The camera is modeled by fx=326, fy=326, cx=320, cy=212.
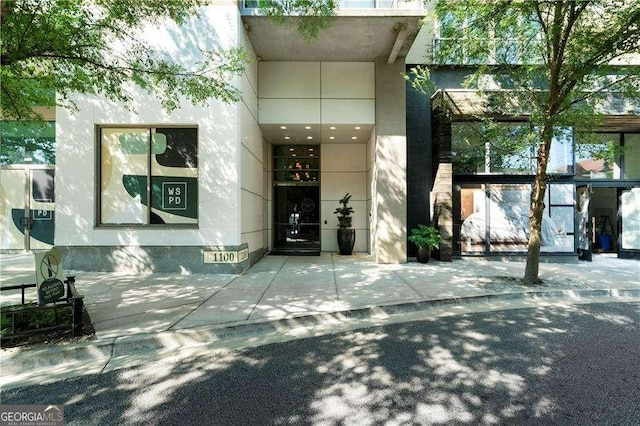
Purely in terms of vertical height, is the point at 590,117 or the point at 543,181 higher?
the point at 590,117

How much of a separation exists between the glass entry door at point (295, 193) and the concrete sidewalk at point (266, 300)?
3.61m

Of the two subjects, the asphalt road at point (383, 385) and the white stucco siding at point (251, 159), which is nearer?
the asphalt road at point (383, 385)

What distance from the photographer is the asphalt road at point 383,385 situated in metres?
2.69

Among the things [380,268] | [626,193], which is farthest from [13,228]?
[626,193]

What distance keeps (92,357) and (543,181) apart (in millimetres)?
8838

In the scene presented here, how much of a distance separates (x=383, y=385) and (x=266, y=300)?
10.3ft

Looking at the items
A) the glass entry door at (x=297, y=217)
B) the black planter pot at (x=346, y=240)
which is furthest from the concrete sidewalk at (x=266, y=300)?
the glass entry door at (x=297, y=217)

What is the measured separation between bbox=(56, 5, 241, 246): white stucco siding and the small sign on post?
3.73m

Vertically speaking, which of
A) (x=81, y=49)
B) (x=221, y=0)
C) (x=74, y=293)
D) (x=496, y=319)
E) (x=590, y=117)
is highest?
(x=221, y=0)

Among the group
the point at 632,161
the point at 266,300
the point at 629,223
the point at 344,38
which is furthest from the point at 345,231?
the point at 632,161

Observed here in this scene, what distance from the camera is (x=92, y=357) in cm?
387

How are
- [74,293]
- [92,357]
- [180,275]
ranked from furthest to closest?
[180,275], [74,293], [92,357]

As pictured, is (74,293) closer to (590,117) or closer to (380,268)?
(380,268)

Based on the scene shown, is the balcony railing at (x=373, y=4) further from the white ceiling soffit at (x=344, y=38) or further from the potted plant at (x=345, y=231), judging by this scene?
the potted plant at (x=345, y=231)
